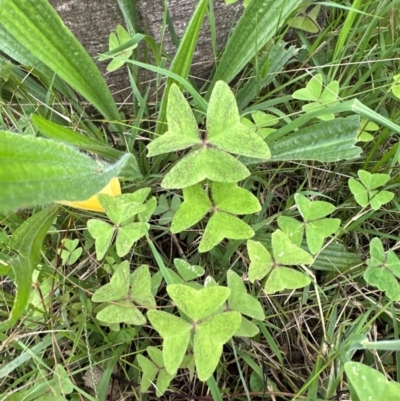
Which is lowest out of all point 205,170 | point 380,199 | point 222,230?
point 380,199

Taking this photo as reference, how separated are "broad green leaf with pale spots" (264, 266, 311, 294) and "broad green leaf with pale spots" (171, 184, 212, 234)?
0.22 meters

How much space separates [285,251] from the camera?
117 centimetres

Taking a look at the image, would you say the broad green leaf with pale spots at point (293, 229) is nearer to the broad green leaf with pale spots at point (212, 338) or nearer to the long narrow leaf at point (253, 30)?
the broad green leaf with pale spots at point (212, 338)

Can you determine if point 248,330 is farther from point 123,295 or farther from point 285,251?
point 123,295

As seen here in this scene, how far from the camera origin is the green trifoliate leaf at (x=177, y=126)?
1.10 metres

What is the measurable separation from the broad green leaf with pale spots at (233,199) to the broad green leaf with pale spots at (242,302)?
16 cm

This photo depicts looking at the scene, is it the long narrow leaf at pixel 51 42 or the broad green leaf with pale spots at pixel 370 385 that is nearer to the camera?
the broad green leaf with pale spots at pixel 370 385

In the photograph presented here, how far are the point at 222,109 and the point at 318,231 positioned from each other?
399 mm

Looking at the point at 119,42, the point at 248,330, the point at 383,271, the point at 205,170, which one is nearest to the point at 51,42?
the point at 119,42

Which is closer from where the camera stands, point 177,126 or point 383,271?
point 177,126

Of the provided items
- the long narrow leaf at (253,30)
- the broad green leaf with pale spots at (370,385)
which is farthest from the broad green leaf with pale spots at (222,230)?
the long narrow leaf at (253,30)

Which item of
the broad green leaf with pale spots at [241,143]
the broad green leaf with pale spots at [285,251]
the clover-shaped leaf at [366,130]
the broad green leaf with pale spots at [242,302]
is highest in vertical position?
the broad green leaf with pale spots at [241,143]

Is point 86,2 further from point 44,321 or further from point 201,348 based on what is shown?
point 201,348

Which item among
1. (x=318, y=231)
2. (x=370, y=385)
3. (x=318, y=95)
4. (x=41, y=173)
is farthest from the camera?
(x=318, y=95)
